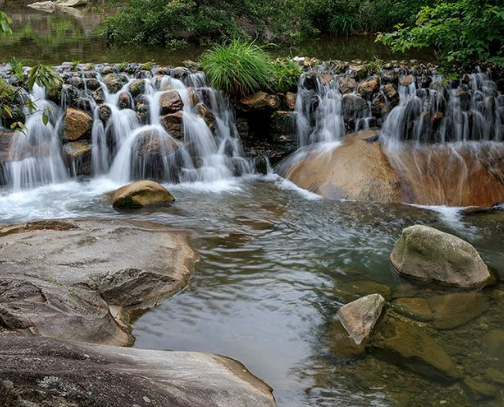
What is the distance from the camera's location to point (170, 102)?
1034 cm

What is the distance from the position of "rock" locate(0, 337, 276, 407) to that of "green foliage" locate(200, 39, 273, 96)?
7.33 m

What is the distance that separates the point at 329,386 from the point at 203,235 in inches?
130

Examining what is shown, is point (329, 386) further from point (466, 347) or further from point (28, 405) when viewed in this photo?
point (28, 405)

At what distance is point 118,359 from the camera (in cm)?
352

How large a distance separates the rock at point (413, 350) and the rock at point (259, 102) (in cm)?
613

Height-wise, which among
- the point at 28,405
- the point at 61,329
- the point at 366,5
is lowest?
the point at 61,329

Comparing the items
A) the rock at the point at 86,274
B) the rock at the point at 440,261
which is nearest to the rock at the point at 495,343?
the rock at the point at 440,261

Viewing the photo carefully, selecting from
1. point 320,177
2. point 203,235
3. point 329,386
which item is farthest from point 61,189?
point 329,386

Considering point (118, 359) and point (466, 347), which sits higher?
point (118, 359)

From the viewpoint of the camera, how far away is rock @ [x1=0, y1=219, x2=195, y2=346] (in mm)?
4484

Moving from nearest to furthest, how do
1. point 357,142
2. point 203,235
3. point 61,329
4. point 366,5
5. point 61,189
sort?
point 61,329
point 203,235
point 61,189
point 357,142
point 366,5

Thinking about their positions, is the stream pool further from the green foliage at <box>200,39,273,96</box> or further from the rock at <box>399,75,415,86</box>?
the rock at <box>399,75,415,86</box>

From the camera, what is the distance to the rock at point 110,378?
110 inches

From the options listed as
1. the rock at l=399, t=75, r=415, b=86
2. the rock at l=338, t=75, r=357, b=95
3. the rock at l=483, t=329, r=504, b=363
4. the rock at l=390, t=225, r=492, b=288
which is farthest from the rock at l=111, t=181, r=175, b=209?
the rock at l=399, t=75, r=415, b=86
